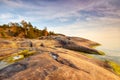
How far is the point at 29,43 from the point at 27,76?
95.6 ft

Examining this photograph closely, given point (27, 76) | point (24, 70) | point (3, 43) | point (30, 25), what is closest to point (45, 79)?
point (27, 76)

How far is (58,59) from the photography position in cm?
1695

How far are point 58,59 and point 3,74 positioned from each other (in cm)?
513

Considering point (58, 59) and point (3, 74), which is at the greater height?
point (58, 59)

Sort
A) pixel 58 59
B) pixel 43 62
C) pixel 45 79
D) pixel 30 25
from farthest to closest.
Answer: pixel 30 25, pixel 58 59, pixel 43 62, pixel 45 79

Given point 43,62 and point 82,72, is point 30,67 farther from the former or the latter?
point 82,72

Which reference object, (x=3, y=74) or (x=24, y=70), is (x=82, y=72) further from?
(x=3, y=74)

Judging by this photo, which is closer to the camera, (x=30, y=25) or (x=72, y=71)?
(x=72, y=71)

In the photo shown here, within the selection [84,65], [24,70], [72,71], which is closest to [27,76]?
[24,70]

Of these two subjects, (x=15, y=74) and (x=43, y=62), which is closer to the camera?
(x=15, y=74)

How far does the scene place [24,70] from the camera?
1480 cm

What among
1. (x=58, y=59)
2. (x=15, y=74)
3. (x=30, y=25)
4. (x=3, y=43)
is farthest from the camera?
(x=30, y=25)

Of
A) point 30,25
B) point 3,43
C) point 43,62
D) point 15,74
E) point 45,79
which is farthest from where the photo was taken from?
point 30,25

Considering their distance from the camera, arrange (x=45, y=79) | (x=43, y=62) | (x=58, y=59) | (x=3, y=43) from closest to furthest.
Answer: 1. (x=45, y=79)
2. (x=43, y=62)
3. (x=58, y=59)
4. (x=3, y=43)
